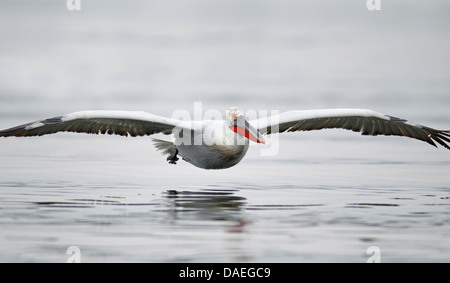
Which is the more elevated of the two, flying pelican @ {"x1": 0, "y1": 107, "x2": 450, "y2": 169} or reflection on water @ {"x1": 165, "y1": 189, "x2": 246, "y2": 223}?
flying pelican @ {"x1": 0, "y1": 107, "x2": 450, "y2": 169}

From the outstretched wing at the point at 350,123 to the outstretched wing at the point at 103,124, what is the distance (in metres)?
1.41

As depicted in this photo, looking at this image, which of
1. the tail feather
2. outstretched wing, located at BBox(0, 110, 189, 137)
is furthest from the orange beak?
the tail feather

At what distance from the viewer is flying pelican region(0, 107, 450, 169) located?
12320 millimetres

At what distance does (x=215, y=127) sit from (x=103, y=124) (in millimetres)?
1549

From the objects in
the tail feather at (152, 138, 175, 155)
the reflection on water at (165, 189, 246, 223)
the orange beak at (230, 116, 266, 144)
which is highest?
the orange beak at (230, 116, 266, 144)

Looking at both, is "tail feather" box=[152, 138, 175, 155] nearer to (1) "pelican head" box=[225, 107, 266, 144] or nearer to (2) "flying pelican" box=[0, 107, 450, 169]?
(2) "flying pelican" box=[0, 107, 450, 169]

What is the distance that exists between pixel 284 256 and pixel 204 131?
13.1ft

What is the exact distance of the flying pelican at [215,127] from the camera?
12.3m

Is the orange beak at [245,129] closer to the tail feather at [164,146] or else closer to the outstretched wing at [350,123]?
the outstretched wing at [350,123]

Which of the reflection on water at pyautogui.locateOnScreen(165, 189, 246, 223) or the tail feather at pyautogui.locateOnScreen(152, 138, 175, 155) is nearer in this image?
the reflection on water at pyautogui.locateOnScreen(165, 189, 246, 223)

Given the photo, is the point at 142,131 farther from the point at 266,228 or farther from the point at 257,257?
the point at 257,257

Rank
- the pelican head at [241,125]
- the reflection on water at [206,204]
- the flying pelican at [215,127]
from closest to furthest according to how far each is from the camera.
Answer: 1. the reflection on water at [206,204]
2. the pelican head at [241,125]
3. the flying pelican at [215,127]

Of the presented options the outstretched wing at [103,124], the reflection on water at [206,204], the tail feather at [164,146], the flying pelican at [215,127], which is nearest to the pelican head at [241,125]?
the flying pelican at [215,127]

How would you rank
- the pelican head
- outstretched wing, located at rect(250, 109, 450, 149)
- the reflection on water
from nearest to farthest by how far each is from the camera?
the reflection on water → the pelican head → outstretched wing, located at rect(250, 109, 450, 149)
